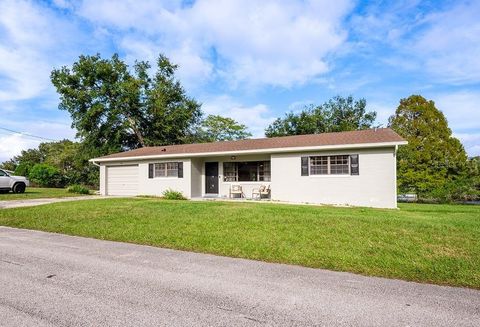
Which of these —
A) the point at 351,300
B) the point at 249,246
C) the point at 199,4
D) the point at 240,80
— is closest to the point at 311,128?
the point at 240,80

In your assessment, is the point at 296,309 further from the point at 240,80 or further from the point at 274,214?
the point at 240,80

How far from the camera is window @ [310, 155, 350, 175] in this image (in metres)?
14.9

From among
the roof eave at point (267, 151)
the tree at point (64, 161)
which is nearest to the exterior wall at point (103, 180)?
the roof eave at point (267, 151)

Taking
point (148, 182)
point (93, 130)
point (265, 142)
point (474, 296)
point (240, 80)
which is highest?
→ point (240, 80)

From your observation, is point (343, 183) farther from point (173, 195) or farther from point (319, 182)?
point (173, 195)

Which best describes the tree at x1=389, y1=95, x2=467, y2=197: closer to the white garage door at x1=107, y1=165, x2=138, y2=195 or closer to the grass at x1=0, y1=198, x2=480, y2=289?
the grass at x1=0, y1=198, x2=480, y2=289

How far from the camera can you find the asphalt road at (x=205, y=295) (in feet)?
10.8

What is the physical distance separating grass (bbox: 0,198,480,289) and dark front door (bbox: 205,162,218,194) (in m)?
8.28

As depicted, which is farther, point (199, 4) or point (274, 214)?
point (199, 4)

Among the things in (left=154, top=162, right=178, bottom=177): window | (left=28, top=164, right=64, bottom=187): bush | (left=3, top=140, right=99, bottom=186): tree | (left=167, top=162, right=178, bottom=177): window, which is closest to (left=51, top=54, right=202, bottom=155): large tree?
(left=3, top=140, right=99, bottom=186): tree

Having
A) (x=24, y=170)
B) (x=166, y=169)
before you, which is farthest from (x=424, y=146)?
(x=24, y=170)

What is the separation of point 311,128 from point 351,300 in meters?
31.3

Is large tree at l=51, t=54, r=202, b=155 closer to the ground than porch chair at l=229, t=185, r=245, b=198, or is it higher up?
higher up

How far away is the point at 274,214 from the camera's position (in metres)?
10.1
